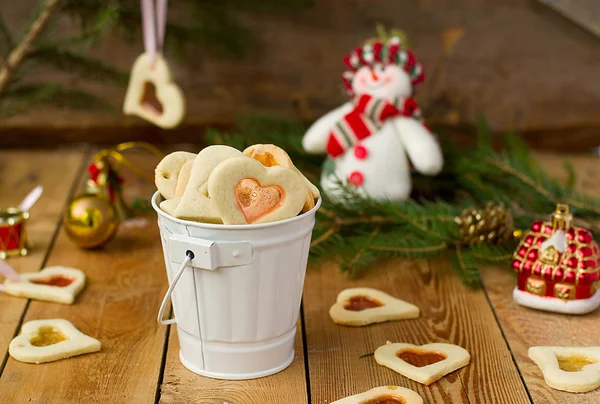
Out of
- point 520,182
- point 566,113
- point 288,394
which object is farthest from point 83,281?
point 566,113

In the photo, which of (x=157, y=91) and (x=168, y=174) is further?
(x=157, y=91)

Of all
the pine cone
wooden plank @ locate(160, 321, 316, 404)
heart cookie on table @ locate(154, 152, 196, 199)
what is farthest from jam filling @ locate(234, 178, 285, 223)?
the pine cone

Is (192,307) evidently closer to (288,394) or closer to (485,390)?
(288,394)

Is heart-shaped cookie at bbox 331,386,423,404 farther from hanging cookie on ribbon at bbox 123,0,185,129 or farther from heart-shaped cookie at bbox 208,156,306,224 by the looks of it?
hanging cookie on ribbon at bbox 123,0,185,129

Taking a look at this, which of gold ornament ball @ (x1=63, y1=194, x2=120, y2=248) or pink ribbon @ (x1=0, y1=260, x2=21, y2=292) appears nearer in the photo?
pink ribbon @ (x1=0, y1=260, x2=21, y2=292)

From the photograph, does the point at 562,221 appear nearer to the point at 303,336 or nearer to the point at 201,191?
the point at 303,336

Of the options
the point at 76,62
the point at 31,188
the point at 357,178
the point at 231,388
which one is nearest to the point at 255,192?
the point at 231,388
